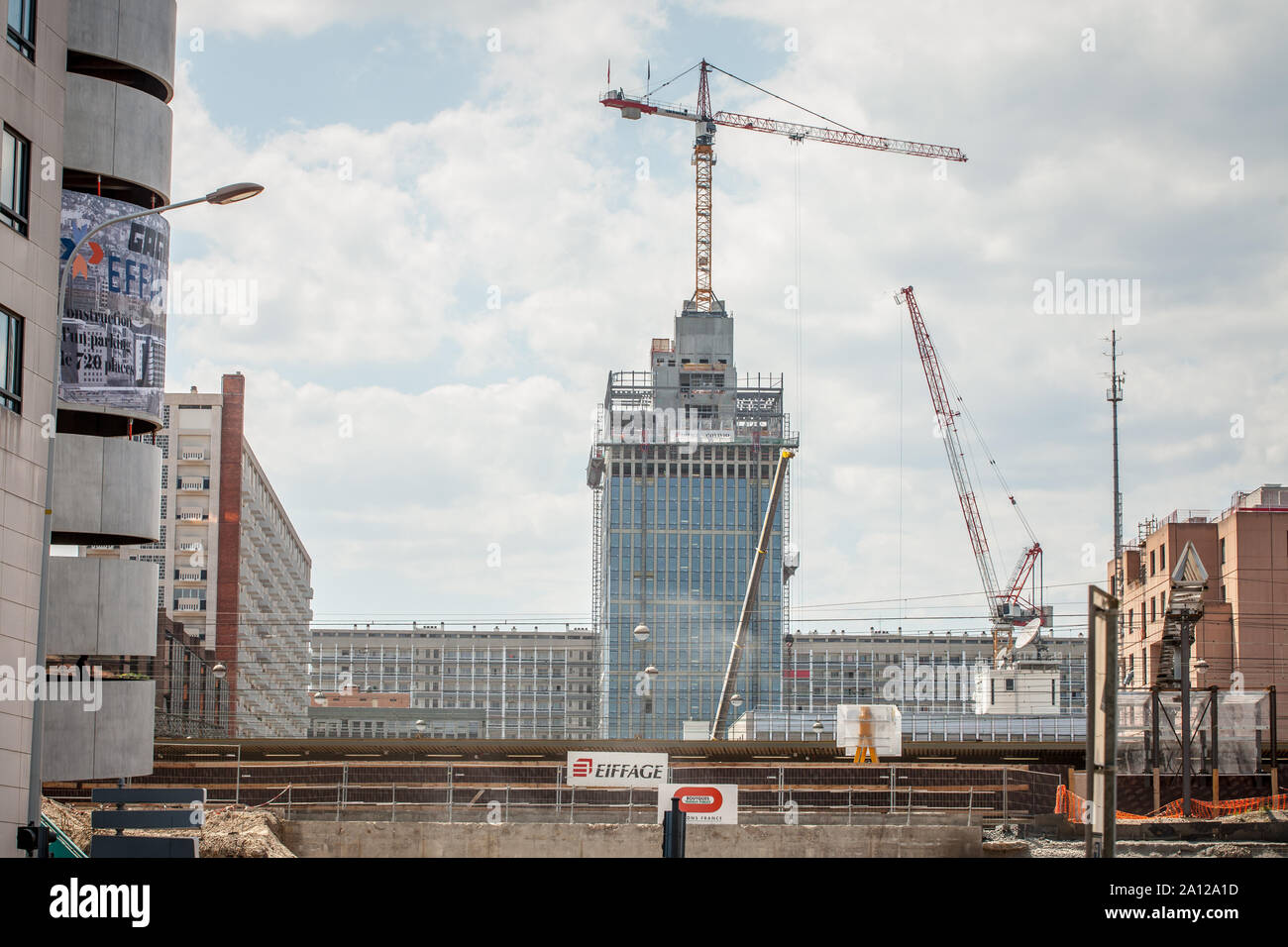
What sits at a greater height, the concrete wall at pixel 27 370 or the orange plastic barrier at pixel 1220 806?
the concrete wall at pixel 27 370

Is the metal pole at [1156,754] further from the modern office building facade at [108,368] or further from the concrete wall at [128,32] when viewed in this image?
the concrete wall at [128,32]

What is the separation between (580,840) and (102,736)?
1306cm

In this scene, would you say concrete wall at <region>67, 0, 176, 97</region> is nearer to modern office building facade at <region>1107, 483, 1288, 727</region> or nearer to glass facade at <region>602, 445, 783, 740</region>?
modern office building facade at <region>1107, 483, 1288, 727</region>

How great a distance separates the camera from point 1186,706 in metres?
45.9

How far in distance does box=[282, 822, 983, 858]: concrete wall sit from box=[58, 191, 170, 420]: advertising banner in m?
12.8

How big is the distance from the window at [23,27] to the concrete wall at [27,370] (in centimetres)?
12

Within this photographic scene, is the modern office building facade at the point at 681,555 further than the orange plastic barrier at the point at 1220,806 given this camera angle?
Yes

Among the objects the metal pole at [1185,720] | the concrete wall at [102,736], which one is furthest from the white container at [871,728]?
the concrete wall at [102,736]

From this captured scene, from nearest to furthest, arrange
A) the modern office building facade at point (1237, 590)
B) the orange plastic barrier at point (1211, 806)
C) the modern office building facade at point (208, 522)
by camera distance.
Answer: the orange plastic barrier at point (1211, 806)
the modern office building facade at point (1237, 590)
the modern office building facade at point (208, 522)

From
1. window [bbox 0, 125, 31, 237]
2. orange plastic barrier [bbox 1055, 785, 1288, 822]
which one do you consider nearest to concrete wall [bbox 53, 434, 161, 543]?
window [bbox 0, 125, 31, 237]

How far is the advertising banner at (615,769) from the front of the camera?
38594 mm
